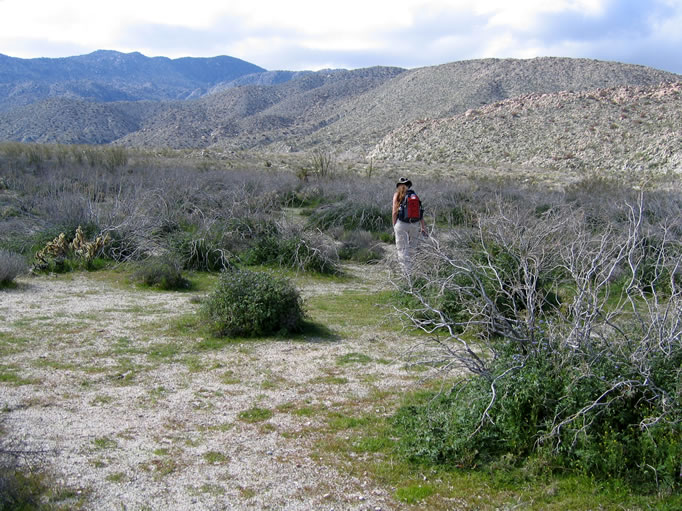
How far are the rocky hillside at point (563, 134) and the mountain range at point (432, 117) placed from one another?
11 cm

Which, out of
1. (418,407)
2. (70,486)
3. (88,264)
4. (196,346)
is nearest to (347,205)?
(88,264)

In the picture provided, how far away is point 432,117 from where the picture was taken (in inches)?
2377

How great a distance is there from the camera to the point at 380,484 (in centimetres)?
452

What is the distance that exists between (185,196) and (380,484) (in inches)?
605

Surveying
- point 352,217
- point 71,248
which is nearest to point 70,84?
point 352,217

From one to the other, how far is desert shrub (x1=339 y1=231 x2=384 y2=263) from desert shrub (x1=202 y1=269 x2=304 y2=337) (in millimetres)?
5905

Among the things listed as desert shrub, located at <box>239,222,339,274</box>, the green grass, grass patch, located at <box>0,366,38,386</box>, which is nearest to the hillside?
desert shrub, located at <box>239,222,339,274</box>

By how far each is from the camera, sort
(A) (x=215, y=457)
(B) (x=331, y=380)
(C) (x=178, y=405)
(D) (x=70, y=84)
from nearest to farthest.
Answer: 1. (A) (x=215, y=457)
2. (C) (x=178, y=405)
3. (B) (x=331, y=380)
4. (D) (x=70, y=84)

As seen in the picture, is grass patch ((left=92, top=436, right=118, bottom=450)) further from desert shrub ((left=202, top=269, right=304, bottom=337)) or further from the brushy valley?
desert shrub ((left=202, top=269, right=304, bottom=337))

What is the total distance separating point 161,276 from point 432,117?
171 ft

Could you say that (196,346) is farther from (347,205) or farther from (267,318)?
(347,205)

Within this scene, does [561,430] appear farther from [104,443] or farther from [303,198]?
[303,198]

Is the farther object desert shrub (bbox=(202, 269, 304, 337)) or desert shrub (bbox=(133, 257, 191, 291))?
desert shrub (bbox=(133, 257, 191, 291))

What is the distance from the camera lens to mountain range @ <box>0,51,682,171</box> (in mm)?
42281
